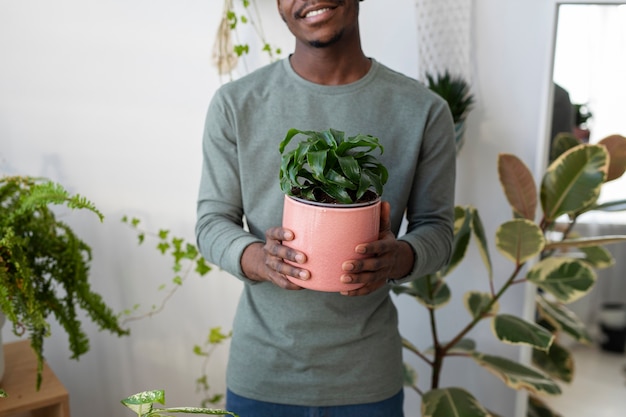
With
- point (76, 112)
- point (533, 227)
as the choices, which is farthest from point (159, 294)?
point (533, 227)

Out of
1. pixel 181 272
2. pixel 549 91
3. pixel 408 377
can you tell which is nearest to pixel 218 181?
pixel 181 272

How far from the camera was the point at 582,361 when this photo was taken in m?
2.04

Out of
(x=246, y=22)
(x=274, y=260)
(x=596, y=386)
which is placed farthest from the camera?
(x=596, y=386)

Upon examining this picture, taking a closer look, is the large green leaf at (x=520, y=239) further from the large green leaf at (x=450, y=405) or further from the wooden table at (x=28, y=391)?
the wooden table at (x=28, y=391)

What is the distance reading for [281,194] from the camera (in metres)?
1.32

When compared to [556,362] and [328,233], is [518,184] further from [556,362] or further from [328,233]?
[328,233]

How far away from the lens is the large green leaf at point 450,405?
1715 millimetres

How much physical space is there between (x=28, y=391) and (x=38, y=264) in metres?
0.26

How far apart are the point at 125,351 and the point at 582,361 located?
129cm

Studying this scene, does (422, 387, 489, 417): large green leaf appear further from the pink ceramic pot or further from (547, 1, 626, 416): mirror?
the pink ceramic pot

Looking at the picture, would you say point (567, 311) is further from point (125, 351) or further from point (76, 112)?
point (76, 112)

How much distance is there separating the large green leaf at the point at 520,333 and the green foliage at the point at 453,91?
533mm

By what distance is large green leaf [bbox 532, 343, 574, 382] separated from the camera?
199 centimetres

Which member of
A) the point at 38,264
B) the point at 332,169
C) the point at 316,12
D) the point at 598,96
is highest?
the point at 316,12
